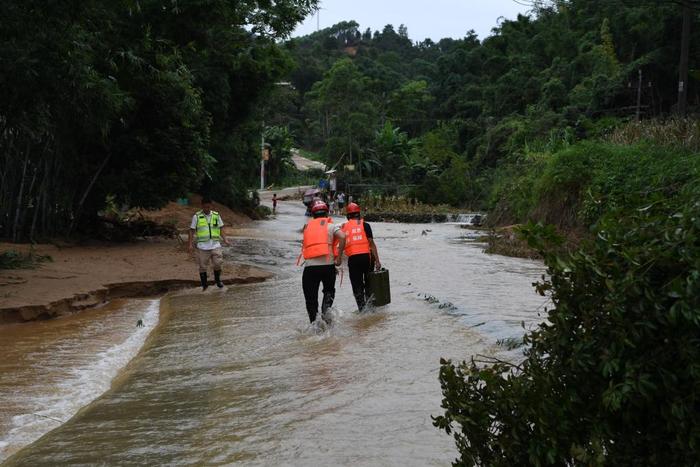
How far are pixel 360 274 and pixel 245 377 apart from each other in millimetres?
4233

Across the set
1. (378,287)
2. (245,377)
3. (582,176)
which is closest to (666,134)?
(582,176)

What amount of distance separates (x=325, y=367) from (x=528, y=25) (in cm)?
7243

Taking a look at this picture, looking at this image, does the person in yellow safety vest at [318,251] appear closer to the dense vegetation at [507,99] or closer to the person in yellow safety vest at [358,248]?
the person in yellow safety vest at [358,248]

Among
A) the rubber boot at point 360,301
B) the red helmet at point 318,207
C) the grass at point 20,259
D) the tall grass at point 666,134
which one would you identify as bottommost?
the rubber boot at point 360,301

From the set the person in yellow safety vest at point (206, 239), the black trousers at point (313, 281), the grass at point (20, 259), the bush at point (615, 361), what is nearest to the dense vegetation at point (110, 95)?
the grass at point (20, 259)

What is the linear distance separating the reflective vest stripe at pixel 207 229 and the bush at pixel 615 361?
1117 centimetres

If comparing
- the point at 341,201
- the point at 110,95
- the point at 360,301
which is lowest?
the point at 360,301

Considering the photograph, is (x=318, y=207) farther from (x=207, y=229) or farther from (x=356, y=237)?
(x=207, y=229)

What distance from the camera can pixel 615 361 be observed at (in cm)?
277

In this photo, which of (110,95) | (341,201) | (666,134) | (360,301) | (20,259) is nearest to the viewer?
(360,301)

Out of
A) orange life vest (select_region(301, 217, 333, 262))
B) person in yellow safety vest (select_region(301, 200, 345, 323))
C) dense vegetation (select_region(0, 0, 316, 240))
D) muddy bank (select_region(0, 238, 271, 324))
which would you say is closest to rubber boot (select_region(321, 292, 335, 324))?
person in yellow safety vest (select_region(301, 200, 345, 323))

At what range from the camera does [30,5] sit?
10.6 m

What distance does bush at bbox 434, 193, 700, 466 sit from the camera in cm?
267

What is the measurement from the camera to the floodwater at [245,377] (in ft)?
17.5
